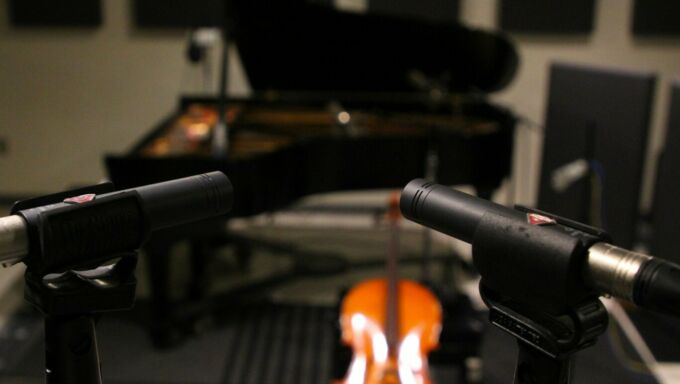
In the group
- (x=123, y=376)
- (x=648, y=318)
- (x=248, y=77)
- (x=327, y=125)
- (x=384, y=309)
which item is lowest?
(x=123, y=376)

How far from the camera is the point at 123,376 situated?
9.18 ft

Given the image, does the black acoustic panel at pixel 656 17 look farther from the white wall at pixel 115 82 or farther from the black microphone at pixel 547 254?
the black microphone at pixel 547 254

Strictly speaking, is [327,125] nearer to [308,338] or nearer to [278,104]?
[278,104]

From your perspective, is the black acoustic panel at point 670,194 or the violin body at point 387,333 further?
the violin body at point 387,333

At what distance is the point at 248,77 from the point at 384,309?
1574 mm

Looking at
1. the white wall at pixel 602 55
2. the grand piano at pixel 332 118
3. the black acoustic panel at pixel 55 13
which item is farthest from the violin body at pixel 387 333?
the black acoustic panel at pixel 55 13

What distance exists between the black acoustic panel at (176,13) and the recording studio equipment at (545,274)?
13.6 ft

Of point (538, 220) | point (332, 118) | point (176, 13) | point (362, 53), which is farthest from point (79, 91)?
point (538, 220)

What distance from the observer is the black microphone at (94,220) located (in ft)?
1.97

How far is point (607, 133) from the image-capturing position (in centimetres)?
224

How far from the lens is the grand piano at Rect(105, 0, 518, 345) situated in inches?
112

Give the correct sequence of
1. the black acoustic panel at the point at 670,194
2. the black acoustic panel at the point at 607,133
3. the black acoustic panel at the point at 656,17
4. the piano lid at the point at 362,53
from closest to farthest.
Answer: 1. the black acoustic panel at the point at 670,194
2. the black acoustic panel at the point at 607,133
3. the piano lid at the point at 362,53
4. the black acoustic panel at the point at 656,17

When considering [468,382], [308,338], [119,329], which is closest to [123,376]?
[119,329]

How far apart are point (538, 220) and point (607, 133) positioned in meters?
1.77
